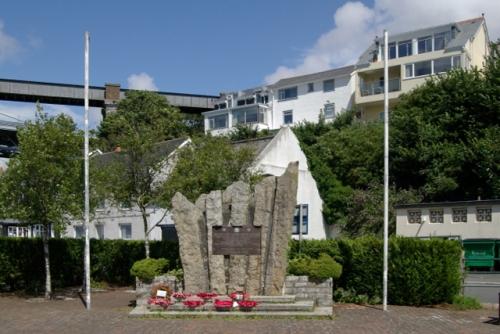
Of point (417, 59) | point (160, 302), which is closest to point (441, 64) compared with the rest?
point (417, 59)

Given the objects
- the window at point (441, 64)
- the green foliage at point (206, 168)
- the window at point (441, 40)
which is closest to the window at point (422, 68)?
the window at point (441, 64)

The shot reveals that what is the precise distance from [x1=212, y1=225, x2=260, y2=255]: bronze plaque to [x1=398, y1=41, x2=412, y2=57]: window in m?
47.4

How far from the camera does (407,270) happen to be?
57.6 feet

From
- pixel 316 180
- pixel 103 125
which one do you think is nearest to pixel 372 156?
pixel 316 180

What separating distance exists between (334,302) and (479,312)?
404 cm

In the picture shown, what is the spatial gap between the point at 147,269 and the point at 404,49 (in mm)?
48717

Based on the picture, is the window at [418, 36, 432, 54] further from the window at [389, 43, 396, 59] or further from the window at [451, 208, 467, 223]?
the window at [451, 208, 467, 223]

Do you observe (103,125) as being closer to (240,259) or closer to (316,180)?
(316,180)

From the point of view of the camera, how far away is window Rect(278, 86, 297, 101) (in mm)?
67375

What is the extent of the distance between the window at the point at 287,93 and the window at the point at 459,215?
38.1 meters

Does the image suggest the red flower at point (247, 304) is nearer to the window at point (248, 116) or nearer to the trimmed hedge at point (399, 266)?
the trimmed hedge at point (399, 266)

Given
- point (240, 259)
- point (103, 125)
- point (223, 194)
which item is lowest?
point (240, 259)

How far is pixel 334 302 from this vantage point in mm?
18250

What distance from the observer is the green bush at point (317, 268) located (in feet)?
54.6
